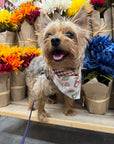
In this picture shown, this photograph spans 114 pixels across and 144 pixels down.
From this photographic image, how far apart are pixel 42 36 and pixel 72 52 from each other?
0.26m

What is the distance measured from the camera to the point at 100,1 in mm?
Result: 1030

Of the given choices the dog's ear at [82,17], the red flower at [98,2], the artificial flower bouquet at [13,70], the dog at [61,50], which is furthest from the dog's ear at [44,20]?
the red flower at [98,2]

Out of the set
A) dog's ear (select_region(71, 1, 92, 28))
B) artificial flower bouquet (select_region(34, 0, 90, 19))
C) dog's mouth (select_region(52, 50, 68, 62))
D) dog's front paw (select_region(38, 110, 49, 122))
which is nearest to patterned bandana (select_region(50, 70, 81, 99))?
dog's mouth (select_region(52, 50, 68, 62))

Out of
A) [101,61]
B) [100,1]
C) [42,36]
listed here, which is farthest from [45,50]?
[100,1]

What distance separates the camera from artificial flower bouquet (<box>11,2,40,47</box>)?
3.96ft

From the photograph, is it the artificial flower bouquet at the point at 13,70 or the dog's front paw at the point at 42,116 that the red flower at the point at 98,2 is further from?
the dog's front paw at the point at 42,116

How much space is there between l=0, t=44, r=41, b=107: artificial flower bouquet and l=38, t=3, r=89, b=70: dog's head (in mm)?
308

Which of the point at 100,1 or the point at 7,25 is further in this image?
the point at 7,25

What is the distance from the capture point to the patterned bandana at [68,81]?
2.79 feet

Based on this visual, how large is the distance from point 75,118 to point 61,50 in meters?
0.47

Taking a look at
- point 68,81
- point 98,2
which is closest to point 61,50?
point 68,81

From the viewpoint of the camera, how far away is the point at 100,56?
2.63 feet

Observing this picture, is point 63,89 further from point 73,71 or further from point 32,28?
point 32,28

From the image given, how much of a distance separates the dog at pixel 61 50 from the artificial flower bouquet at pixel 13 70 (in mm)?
274
